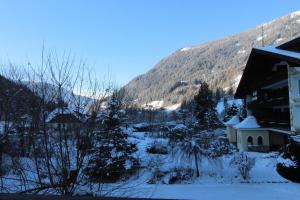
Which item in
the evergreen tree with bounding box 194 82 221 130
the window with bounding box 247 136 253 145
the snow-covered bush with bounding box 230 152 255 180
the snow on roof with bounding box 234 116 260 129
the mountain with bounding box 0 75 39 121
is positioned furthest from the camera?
the evergreen tree with bounding box 194 82 221 130

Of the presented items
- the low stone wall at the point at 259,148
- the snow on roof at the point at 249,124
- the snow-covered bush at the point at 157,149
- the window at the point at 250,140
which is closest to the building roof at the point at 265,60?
the snow on roof at the point at 249,124

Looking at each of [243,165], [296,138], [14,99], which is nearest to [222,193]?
[243,165]

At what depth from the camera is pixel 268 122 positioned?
35469 millimetres

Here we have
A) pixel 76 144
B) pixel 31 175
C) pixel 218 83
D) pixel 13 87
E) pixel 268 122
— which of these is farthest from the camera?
pixel 218 83

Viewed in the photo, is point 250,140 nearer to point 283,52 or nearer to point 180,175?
point 283,52

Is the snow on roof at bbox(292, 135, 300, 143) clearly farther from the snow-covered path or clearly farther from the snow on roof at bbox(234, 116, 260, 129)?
the snow on roof at bbox(234, 116, 260, 129)

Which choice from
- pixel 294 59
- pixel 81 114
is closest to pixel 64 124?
pixel 81 114

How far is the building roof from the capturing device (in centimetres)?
2622

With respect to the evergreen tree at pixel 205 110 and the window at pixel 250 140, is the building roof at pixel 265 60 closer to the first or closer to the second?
the window at pixel 250 140

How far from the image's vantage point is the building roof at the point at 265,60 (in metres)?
26.2

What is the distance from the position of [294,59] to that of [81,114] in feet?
68.8

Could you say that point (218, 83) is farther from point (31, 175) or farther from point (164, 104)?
point (31, 175)

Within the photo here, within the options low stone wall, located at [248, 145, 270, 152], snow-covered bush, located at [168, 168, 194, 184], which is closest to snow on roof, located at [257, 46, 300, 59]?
snow-covered bush, located at [168, 168, 194, 184]

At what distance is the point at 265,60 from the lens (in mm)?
33781
